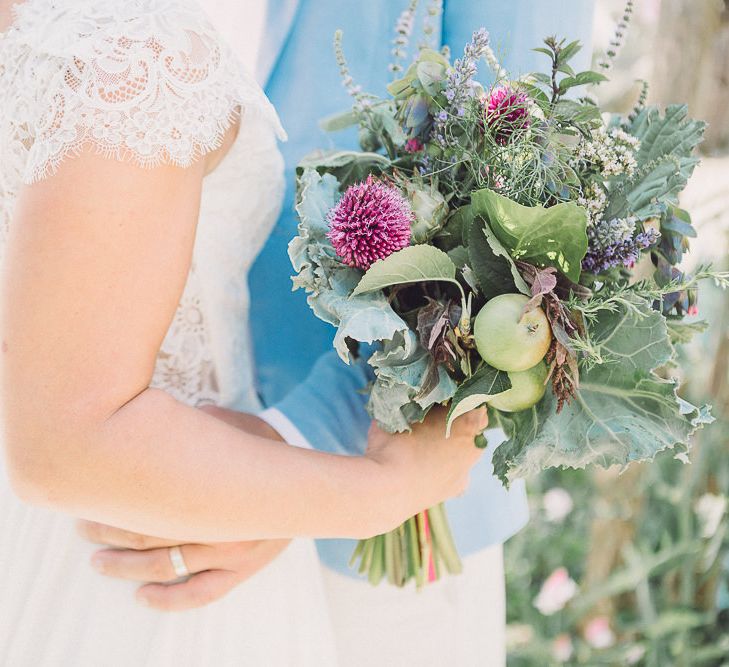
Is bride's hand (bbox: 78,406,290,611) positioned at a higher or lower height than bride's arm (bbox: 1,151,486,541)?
lower

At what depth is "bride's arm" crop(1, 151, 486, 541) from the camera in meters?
0.72

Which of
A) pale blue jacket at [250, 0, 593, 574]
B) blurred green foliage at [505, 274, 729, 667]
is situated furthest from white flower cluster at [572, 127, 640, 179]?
blurred green foliage at [505, 274, 729, 667]

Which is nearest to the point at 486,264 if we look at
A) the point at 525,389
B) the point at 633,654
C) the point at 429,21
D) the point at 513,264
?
the point at 513,264

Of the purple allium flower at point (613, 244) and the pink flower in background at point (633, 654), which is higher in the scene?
the purple allium flower at point (613, 244)

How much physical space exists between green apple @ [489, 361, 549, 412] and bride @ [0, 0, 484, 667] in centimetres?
17

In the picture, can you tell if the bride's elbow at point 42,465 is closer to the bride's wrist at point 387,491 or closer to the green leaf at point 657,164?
the bride's wrist at point 387,491

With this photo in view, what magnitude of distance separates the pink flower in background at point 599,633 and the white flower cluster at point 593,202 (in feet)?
7.03

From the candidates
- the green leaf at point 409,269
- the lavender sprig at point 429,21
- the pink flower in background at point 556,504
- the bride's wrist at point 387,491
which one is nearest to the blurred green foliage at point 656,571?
the pink flower in background at point 556,504

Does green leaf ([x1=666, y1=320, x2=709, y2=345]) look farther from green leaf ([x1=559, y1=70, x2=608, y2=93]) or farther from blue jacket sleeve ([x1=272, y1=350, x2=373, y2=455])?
blue jacket sleeve ([x1=272, y1=350, x2=373, y2=455])

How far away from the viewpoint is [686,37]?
2.22 metres

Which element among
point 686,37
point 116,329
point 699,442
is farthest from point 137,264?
point 699,442

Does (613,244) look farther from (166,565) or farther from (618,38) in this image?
(166,565)

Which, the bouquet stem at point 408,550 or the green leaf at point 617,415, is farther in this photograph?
the bouquet stem at point 408,550

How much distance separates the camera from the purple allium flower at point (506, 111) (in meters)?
0.85
